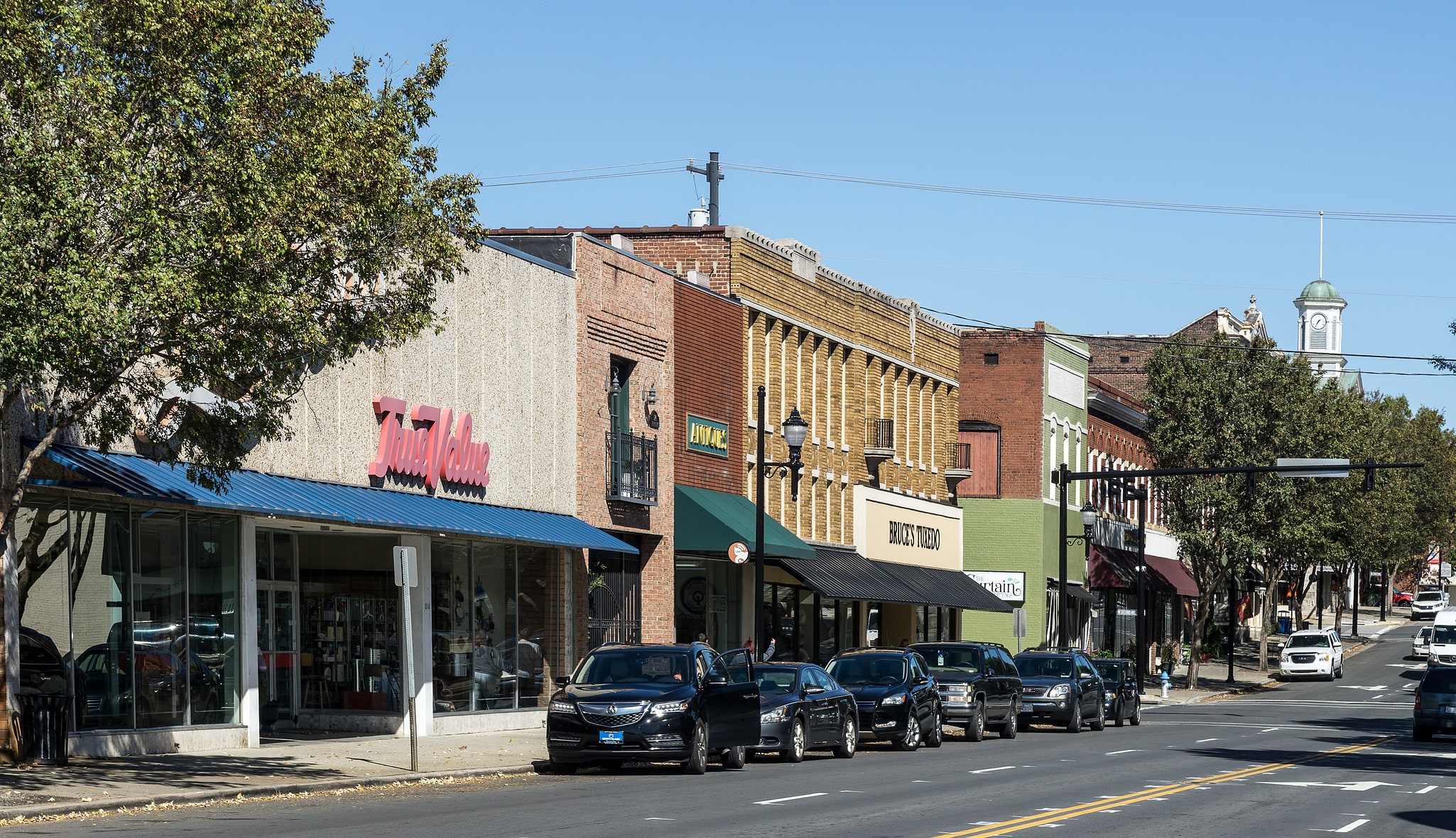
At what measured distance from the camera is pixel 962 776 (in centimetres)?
2352

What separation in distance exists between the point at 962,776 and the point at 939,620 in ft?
103

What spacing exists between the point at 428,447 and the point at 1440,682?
19118 mm

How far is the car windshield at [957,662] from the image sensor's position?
33469 mm

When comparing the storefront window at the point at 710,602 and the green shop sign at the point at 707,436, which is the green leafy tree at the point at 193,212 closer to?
the green shop sign at the point at 707,436

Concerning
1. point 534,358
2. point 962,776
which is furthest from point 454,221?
point 534,358

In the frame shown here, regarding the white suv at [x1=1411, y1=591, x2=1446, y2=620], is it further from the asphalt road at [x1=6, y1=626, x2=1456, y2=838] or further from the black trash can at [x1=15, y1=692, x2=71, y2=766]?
the black trash can at [x1=15, y1=692, x2=71, y2=766]

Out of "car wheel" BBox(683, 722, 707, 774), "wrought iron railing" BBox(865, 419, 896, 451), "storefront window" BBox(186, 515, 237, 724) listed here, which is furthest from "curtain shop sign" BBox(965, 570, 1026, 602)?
"storefront window" BBox(186, 515, 237, 724)

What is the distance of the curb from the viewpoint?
1630 centimetres

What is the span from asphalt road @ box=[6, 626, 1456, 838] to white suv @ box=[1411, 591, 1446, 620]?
85.4 meters

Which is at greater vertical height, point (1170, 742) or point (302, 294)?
point (302, 294)

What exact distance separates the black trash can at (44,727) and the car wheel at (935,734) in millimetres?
14790

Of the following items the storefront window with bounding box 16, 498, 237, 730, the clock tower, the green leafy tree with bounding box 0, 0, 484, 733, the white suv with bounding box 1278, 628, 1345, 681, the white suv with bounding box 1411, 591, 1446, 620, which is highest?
the clock tower

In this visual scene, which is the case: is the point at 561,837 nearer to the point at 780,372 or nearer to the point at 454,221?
the point at 454,221

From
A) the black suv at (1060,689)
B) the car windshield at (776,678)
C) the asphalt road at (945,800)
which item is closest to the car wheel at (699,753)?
the asphalt road at (945,800)
